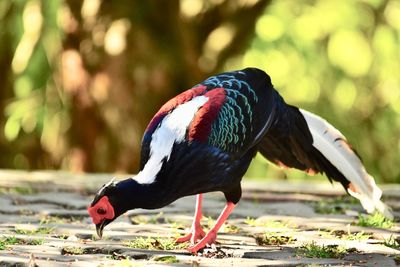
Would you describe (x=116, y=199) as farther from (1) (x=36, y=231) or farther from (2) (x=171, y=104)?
(1) (x=36, y=231)

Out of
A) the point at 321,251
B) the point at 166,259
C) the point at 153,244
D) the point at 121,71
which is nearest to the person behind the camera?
the point at 166,259

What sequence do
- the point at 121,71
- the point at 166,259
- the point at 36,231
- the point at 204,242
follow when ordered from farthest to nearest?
the point at 121,71 < the point at 36,231 < the point at 204,242 < the point at 166,259

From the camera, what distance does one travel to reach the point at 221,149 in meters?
5.04

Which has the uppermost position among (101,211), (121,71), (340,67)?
(101,211)

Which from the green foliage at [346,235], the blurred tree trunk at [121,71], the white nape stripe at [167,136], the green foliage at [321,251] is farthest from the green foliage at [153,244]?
the blurred tree trunk at [121,71]

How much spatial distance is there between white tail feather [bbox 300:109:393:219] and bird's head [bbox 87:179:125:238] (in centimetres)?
178

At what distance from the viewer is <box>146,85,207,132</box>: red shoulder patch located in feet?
16.6

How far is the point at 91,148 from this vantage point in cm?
1108

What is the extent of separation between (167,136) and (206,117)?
0.83 feet

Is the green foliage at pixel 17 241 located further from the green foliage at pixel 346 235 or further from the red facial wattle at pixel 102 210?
the green foliage at pixel 346 235

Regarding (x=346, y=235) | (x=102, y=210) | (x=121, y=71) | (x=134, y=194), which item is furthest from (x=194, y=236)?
(x=121, y=71)

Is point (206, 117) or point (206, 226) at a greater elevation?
point (206, 117)

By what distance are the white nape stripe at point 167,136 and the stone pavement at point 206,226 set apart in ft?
1.36

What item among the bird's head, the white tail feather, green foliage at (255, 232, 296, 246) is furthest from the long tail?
the bird's head
